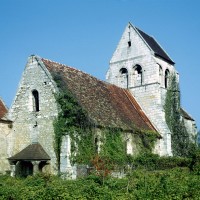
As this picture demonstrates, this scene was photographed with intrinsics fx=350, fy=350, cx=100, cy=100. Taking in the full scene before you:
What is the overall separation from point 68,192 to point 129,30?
78.9 ft

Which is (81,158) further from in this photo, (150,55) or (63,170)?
(150,55)

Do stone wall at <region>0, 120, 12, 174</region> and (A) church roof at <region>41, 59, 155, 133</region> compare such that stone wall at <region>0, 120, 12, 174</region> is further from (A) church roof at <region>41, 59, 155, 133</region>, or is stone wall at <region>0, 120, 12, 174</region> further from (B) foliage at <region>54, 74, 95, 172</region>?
(A) church roof at <region>41, 59, 155, 133</region>

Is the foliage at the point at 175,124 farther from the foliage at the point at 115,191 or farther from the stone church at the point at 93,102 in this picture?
the foliage at the point at 115,191

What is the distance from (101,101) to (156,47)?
36.0ft

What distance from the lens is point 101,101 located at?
87.9ft

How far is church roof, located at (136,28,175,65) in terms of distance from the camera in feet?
110

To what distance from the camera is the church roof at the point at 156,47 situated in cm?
3343

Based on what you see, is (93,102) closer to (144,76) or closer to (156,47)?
(144,76)

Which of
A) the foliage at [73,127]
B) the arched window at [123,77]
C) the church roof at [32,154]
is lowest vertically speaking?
the church roof at [32,154]

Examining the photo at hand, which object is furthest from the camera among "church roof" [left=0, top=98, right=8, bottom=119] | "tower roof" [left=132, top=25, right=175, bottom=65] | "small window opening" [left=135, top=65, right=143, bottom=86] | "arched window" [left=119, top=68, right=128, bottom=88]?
"arched window" [left=119, top=68, right=128, bottom=88]

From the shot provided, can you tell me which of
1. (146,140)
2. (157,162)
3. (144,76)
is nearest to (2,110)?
(146,140)

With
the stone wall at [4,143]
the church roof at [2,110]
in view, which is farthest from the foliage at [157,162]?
the church roof at [2,110]

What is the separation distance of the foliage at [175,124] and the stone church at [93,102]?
822 mm

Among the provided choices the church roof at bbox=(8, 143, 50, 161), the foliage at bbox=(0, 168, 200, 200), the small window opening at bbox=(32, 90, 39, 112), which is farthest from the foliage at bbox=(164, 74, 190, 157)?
the foliage at bbox=(0, 168, 200, 200)
